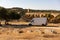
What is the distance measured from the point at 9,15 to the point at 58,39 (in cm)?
4661

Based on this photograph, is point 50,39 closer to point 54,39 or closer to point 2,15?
point 54,39

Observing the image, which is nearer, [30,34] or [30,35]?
[30,35]

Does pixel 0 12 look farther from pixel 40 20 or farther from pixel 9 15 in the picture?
pixel 40 20

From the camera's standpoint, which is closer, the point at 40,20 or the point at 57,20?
the point at 40,20

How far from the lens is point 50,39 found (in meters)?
18.2

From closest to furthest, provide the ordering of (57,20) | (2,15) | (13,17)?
(57,20)
(2,15)
(13,17)

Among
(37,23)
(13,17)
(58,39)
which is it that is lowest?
(13,17)

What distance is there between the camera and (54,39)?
59.9 ft

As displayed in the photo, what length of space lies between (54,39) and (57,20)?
34105 millimetres

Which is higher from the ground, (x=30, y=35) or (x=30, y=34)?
(x=30, y=35)

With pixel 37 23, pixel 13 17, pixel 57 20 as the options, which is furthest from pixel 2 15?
pixel 37 23

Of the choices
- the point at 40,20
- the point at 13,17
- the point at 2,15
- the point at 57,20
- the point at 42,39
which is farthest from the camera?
the point at 13,17

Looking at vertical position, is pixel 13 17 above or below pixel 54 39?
below

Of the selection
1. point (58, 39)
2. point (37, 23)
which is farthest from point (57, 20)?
point (58, 39)
